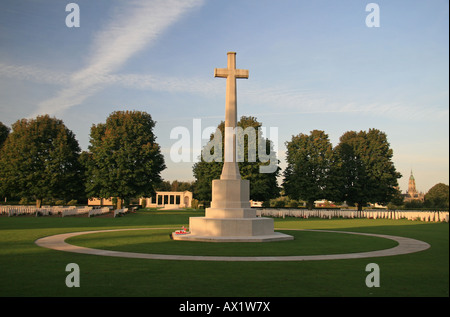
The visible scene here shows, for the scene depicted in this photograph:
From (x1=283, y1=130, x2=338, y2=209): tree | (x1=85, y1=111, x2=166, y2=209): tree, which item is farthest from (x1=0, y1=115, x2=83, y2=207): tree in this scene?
(x1=283, y1=130, x2=338, y2=209): tree

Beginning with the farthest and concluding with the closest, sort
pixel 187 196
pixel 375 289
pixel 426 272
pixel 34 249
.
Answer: pixel 187 196, pixel 34 249, pixel 426 272, pixel 375 289

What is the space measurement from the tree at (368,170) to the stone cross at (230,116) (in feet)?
110

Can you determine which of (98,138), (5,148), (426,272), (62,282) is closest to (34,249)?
(62,282)

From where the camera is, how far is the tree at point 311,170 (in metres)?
47.8

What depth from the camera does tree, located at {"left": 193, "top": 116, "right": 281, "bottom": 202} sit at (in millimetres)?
43625

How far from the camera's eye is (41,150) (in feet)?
151

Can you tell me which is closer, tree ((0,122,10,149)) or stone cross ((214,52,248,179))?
stone cross ((214,52,248,179))

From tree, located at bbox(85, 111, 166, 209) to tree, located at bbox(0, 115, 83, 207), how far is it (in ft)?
9.55

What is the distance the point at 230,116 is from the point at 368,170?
37.7m

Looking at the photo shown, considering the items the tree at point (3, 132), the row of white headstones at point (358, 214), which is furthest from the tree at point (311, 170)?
the tree at point (3, 132)

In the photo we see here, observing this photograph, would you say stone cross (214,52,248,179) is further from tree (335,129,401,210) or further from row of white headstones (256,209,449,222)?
tree (335,129,401,210)
